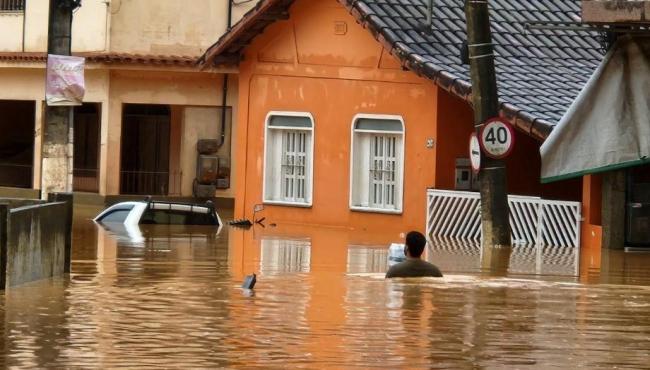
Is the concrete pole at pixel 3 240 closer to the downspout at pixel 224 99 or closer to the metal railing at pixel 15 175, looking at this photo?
the downspout at pixel 224 99

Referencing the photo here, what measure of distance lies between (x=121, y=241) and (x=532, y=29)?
33.6 ft

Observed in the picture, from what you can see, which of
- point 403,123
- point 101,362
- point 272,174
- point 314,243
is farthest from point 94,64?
point 101,362

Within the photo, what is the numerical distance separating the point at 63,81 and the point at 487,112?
6.11 m

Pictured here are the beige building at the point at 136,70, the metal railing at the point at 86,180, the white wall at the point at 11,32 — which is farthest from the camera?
the white wall at the point at 11,32

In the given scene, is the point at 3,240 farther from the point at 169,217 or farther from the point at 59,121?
the point at 169,217

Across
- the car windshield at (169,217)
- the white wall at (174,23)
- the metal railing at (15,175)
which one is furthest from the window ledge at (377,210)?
the metal railing at (15,175)

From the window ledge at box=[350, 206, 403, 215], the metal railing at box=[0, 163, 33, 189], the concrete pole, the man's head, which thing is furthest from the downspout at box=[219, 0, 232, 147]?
the concrete pole

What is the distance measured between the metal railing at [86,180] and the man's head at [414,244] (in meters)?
27.8

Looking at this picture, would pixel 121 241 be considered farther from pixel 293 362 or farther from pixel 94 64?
pixel 94 64

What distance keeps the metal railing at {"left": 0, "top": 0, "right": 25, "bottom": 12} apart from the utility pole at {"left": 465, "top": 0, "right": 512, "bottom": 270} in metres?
23.0

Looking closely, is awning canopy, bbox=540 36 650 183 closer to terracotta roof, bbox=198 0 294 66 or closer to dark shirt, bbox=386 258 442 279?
dark shirt, bbox=386 258 442 279

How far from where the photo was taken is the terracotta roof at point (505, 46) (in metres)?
28.9

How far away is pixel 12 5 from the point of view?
1801 inches

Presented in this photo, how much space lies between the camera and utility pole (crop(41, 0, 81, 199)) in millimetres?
23453
